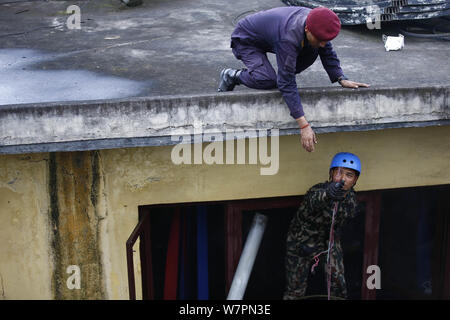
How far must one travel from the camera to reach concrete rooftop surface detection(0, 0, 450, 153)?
3752 millimetres

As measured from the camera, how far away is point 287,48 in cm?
369

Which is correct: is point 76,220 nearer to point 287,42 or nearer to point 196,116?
point 196,116

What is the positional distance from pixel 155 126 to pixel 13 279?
2.11 m

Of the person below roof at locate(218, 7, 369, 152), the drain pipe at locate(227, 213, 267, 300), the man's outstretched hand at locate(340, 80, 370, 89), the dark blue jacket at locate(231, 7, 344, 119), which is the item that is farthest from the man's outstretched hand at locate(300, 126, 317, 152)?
the drain pipe at locate(227, 213, 267, 300)

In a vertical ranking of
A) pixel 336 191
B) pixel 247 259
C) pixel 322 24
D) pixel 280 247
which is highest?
pixel 322 24

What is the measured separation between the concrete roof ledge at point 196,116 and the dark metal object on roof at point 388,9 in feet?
8.10

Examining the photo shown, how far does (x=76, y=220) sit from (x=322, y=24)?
270 centimetres

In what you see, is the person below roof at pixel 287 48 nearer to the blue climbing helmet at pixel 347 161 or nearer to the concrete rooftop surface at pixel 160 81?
the concrete rooftop surface at pixel 160 81

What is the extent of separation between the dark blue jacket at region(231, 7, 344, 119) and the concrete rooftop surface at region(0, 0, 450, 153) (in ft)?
0.65

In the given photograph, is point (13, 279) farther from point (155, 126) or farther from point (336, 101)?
point (336, 101)


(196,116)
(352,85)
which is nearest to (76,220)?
(196,116)

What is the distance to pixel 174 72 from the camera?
4992mm

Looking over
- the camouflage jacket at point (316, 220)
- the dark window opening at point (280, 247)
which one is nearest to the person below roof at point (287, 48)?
the camouflage jacket at point (316, 220)
